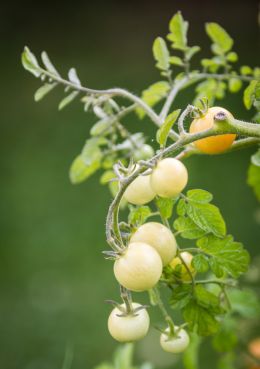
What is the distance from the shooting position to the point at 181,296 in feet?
1.86

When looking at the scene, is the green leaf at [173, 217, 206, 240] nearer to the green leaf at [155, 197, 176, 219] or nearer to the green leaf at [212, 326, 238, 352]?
the green leaf at [155, 197, 176, 219]

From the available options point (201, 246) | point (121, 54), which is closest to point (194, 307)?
point (201, 246)

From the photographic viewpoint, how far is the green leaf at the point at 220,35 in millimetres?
792

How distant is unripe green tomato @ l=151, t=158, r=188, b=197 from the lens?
0.44 m

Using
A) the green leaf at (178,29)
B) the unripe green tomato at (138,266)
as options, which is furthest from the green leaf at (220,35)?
the unripe green tomato at (138,266)

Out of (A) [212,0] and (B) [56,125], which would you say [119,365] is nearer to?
(B) [56,125]

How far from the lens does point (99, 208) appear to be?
7.57 feet

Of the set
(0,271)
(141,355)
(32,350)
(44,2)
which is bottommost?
(141,355)

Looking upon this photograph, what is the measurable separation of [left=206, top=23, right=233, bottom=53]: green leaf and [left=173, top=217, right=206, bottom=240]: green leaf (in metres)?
0.35

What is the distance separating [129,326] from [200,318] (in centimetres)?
12

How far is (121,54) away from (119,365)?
2.25 metres

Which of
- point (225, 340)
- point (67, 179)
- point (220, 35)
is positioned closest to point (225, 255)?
point (225, 340)

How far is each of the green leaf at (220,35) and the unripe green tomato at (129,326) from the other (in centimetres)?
47

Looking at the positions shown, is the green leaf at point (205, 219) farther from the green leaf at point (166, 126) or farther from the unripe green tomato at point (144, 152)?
the unripe green tomato at point (144, 152)
